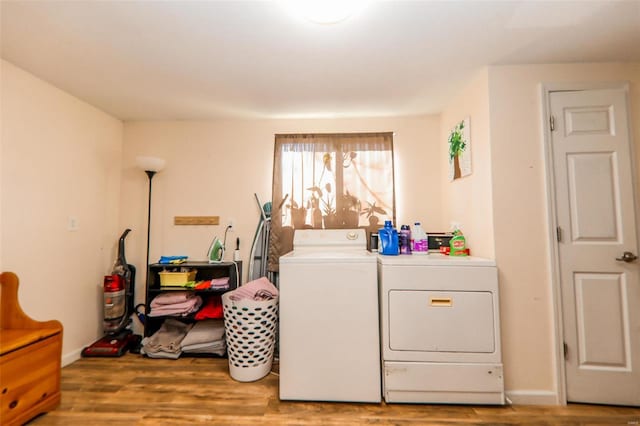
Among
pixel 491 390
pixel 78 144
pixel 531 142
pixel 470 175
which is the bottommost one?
pixel 491 390

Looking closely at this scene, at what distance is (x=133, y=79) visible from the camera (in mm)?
2021

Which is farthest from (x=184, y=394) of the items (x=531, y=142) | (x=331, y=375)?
(x=531, y=142)

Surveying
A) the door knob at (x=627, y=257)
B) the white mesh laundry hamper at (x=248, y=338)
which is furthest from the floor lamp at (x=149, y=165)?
the door knob at (x=627, y=257)

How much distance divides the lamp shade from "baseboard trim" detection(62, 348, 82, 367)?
5.45ft

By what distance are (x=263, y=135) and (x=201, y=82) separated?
81cm

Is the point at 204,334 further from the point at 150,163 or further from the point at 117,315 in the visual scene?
the point at 150,163

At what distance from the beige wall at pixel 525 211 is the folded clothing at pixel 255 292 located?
1.65m

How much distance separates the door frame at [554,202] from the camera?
5.62 ft

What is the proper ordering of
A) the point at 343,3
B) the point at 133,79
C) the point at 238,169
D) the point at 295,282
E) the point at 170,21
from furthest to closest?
the point at 238,169, the point at 133,79, the point at 295,282, the point at 170,21, the point at 343,3

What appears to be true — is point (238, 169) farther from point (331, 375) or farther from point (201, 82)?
point (331, 375)

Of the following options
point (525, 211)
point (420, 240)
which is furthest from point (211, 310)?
point (525, 211)

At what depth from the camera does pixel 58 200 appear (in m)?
2.16

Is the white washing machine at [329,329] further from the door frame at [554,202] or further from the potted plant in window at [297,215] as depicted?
the door frame at [554,202]

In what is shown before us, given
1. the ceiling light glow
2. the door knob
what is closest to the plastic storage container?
the ceiling light glow
